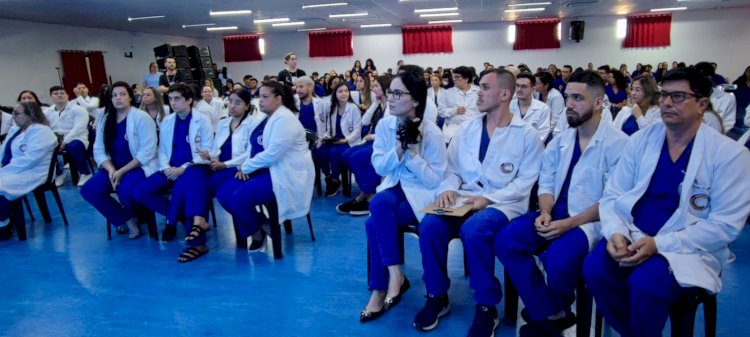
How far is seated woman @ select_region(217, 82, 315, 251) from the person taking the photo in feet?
10.9

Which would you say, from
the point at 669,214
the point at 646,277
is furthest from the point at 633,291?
the point at 669,214

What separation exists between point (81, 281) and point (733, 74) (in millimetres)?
18101

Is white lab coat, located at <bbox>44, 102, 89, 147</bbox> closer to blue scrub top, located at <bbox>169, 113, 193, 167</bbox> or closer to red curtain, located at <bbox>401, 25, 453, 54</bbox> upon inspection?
blue scrub top, located at <bbox>169, 113, 193, 167</bbox>

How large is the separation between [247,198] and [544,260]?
80.5 inches

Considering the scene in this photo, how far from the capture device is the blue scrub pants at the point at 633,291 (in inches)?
64.3

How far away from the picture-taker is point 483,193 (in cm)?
243

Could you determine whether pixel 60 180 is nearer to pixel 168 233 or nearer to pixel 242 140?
pixel 168 233

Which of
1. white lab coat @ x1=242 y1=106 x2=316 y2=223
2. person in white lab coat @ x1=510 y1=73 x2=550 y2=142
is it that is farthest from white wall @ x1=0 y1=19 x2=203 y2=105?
person in white lab coat @ x1=510 y1=73 x2=550 y2=142

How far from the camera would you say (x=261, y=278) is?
9.77ft

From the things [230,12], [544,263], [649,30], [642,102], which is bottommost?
[544,263]

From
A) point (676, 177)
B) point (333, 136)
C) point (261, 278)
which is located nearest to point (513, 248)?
point (676, 177)

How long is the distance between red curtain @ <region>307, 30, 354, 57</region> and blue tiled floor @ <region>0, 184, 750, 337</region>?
14088 mm

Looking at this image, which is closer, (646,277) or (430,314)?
(646,277)

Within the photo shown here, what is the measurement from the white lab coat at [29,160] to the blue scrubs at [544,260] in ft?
13.0
